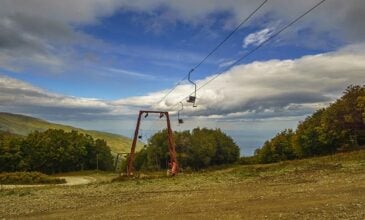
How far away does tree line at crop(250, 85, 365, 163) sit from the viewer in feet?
313

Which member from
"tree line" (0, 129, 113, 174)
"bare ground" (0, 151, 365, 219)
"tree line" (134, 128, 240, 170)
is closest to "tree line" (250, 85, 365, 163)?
"tree line" (134, 128, 240, 170)

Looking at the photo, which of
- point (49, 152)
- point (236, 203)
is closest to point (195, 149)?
point (49, 152)

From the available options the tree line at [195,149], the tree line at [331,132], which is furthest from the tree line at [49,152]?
the tree line at [331,132]

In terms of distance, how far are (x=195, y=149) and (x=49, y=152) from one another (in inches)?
1677

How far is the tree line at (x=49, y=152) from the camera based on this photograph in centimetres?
13109

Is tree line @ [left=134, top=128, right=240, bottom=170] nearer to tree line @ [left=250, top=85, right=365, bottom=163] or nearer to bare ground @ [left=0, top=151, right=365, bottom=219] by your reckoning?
tree line @ [left=250, top=85, right=365, bottom=163]

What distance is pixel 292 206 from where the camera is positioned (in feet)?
71.2

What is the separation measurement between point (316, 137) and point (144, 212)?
100232mm

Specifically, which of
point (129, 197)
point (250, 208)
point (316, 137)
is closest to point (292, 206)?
point (250, 208)

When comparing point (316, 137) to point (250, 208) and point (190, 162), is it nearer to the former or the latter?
point (190, 162)

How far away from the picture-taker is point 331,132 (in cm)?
10525

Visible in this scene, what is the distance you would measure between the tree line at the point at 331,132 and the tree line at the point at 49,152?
5091cm

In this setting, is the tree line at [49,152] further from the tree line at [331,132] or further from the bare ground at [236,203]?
the bare ground at [236,203]

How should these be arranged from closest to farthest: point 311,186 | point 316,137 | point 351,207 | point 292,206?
1. point 351,207
2. point 292,206
3. point 311,186
4. point 316,137
